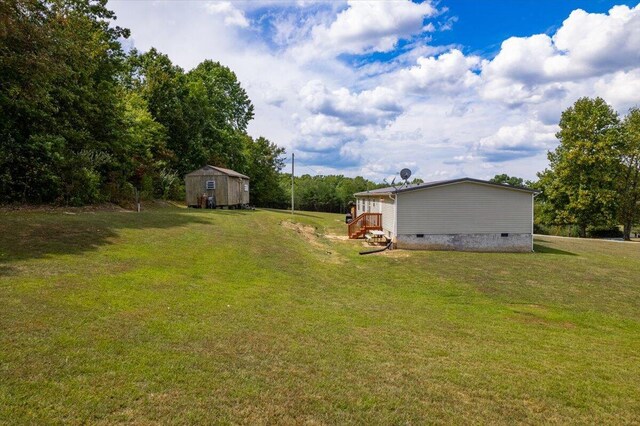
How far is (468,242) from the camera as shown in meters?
21.0

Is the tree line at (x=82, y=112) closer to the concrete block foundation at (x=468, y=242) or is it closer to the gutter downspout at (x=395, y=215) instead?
the gutter downspout at (x=395, y=215)

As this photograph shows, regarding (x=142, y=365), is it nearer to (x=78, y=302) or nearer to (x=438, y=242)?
(x=78, y=302)

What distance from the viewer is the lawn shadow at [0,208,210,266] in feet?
31.9

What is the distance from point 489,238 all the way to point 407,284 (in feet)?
36.0

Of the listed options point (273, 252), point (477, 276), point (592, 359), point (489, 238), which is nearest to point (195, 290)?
point (273, 252)

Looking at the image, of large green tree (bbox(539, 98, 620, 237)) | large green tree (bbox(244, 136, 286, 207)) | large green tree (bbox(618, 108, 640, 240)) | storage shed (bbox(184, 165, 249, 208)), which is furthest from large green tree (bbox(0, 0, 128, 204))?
large green tree (bbox(618, 108, 640, 240))

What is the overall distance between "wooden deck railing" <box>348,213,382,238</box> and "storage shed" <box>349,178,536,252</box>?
11.9 feet

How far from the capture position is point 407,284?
1233 centimetres

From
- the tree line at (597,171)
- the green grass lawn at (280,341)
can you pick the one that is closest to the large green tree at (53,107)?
the green grass lawn at (280,341)

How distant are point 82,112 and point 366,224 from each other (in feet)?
60.2

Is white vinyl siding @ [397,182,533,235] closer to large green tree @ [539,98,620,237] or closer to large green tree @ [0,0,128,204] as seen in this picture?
large green tree @ [0,0,128,204]

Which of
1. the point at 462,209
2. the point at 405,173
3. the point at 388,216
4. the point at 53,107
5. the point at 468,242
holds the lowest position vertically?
the point at 468,242

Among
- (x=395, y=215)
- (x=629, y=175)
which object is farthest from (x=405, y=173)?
(x=629, y=175)

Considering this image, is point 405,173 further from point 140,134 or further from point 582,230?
point 582,230
